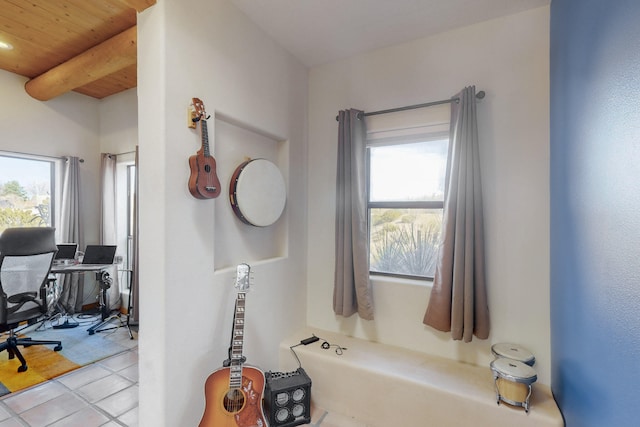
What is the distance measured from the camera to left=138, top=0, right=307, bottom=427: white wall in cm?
146

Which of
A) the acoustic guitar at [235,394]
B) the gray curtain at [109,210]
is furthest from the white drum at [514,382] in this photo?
the gray curtain at [109,210]

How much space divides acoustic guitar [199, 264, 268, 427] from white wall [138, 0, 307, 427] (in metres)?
0.18

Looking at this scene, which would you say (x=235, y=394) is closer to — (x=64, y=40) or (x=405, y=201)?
(x=405, y=201)

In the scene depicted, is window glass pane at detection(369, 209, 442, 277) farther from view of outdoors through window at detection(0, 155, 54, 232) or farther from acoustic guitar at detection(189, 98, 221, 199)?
view of outdoors through window at detection(0, 155, 54, 232)

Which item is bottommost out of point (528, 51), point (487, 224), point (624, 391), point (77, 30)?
point (624, 391)

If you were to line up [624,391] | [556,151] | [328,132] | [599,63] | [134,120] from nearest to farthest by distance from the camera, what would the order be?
[624,391]
[599,63]
[556,151]
[328,132]
[134,120]

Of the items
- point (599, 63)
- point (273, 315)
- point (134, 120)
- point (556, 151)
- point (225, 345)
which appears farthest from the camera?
point (134, 120)

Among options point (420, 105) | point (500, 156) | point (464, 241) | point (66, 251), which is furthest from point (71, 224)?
point (500, 156)

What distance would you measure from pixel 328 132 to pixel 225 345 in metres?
1.92

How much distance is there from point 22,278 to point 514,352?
405 centimetres

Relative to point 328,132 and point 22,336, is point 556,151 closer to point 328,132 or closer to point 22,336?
point 328,132

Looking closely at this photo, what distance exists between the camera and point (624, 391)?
94 centimetres

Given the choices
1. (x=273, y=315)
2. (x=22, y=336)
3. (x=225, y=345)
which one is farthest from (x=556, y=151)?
(x=22, y=336)

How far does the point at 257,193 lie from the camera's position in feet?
6.58
